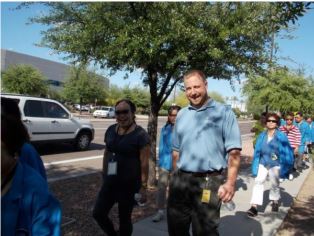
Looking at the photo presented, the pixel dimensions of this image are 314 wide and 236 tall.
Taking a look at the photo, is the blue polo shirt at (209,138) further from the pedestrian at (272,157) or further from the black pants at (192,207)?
the pedestrian at (272,157)

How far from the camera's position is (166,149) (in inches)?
249

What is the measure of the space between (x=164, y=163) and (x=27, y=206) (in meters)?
4.56

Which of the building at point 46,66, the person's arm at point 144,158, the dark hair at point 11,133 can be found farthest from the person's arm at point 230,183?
the building at point 46,66

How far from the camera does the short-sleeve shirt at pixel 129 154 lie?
437 cm

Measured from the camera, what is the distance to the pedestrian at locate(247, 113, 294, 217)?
691 centimetres

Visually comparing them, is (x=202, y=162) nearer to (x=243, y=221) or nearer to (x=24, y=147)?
(x=24, y=147)

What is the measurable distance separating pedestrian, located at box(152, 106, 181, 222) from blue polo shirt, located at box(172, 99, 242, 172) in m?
2.41

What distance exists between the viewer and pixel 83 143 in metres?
15.1

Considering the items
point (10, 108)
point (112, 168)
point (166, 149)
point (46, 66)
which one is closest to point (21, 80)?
point (46, 66)

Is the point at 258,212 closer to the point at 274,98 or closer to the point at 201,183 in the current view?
the point at 201,183

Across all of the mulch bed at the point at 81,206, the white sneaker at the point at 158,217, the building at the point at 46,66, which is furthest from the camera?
the building at the point at 46,66

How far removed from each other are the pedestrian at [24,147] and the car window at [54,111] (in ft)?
36.8

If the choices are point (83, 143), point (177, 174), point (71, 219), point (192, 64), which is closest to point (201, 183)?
point (177, 174)

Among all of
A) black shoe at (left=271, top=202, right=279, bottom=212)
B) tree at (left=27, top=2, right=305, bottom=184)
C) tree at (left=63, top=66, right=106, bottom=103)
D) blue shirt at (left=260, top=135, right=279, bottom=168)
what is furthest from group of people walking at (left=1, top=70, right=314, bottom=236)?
tree at (left=63, top=66, right=106, bottom=103)
